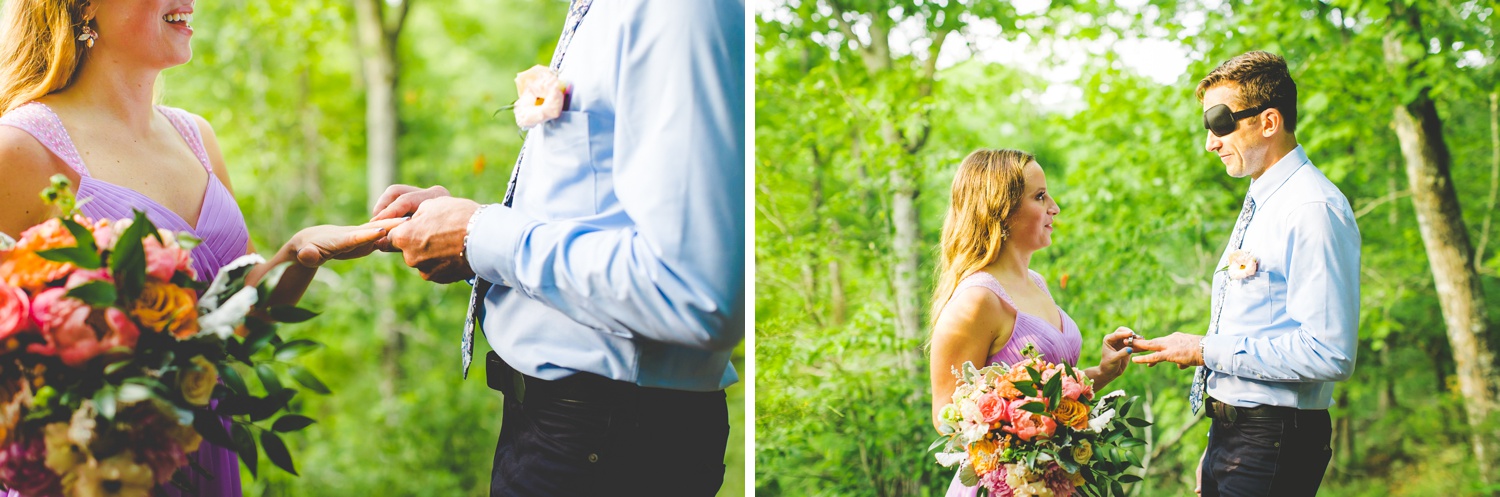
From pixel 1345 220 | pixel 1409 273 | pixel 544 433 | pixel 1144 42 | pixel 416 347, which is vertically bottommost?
pixel 416 347

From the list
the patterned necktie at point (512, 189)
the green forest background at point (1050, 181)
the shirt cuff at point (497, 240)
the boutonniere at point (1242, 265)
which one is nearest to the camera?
the shirt cuff at point (497, 240)

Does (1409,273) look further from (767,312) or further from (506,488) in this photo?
(506,488)

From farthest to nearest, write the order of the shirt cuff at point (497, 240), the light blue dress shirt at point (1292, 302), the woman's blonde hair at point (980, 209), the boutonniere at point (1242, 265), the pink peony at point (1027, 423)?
the woman's blonde hair at point (980, 209), the boutonniere at point (1242, 265), the light blue dress shirt at point (1292, 302), the pink peony at point (1027, 423), the shirt cuff at point (497, 240)

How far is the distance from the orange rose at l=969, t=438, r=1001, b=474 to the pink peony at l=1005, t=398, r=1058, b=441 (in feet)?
0.16

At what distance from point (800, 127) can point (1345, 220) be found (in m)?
1.91

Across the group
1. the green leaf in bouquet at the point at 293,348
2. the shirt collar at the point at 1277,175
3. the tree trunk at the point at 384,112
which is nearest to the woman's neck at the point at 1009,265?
the shirt collar at the point at 1277,175

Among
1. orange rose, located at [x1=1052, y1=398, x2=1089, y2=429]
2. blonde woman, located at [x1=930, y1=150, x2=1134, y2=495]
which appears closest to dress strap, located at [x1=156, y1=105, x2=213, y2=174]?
blonde woman, located at [x1=930, y1=150, x2=1134, y2=495]

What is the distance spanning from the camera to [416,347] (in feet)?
17.6

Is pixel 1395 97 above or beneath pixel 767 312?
above

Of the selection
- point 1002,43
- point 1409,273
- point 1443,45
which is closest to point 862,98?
point 1002,43

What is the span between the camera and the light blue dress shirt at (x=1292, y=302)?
187 centimetres

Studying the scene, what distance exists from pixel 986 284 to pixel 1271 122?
2.22 feet

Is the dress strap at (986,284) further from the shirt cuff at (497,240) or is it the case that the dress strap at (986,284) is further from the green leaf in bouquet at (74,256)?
the green leaf in bouquet at (74,256)

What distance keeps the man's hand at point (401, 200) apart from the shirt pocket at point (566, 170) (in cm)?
21
